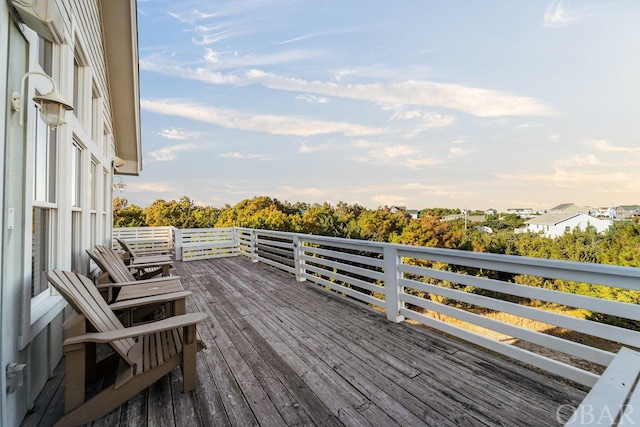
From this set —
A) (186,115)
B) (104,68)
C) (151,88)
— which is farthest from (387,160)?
(104,68)

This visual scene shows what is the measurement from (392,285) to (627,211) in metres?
29.9

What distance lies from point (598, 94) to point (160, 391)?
13.9 meters

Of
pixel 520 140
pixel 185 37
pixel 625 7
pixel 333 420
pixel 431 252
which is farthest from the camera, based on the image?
pixel 520 140

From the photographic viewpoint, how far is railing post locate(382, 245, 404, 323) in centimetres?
338

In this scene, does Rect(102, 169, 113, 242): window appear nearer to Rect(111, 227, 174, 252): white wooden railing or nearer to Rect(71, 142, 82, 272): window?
Rect(71, 142, 82, 272): window

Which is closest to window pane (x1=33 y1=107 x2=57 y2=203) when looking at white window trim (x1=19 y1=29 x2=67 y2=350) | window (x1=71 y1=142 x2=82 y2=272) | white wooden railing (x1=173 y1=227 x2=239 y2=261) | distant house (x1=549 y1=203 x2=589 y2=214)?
white window trim (x1=19 y1=29 x2=67 y2=350)

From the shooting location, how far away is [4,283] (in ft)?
5.03

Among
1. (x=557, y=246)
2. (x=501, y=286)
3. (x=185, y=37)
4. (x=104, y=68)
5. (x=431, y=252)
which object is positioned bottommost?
(x=557, y=246)

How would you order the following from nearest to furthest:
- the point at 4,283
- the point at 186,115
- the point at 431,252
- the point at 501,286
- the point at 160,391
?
the point at 4,283 < the point at 160,391 < the point at 501,286 < the point at 431,252 < the point at 186,115

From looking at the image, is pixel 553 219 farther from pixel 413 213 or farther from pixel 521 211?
pixel 413 213

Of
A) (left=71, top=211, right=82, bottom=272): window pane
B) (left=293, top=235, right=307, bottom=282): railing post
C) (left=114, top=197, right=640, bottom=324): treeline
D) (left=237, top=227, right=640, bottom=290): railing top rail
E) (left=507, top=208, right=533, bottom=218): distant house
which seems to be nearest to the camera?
(left=237, top=227, right=640, bottom=290): railing top rail

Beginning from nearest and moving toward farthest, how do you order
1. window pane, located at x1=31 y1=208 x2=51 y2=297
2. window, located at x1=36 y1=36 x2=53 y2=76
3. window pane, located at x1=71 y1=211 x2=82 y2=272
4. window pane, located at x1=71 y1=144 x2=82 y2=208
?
window pane, located at x1=31 y1=208 x2=51 y2=297 → window, located at x1=36 y1=36 x2=53 y2=76 → window pane, located at x1=71 y1=211 x2=82 y2=272 → window pane, located at x1=71 y1=144 x2=82 y2=208

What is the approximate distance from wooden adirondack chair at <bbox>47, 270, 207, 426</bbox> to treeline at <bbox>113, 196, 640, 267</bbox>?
643 inches

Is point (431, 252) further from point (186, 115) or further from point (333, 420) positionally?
point (186, 115)
